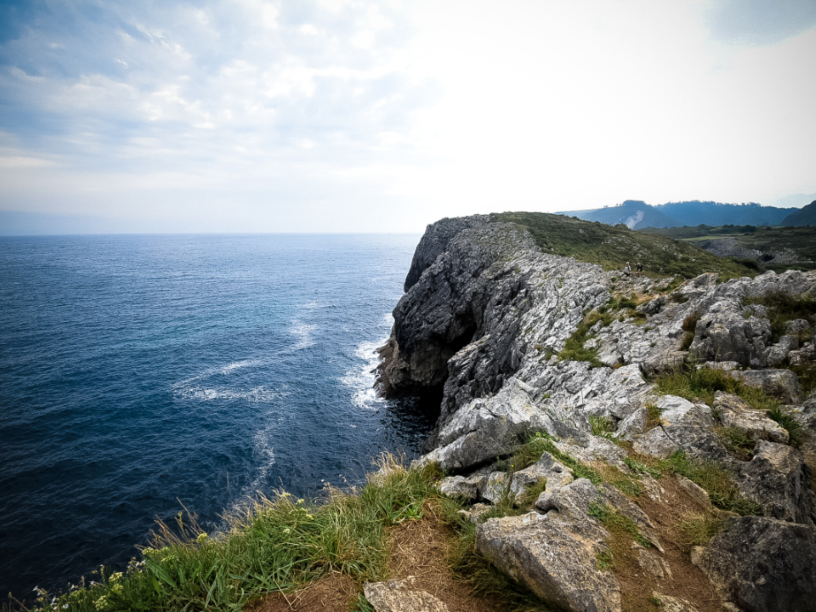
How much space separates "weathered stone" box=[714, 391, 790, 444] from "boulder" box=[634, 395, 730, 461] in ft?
1.19

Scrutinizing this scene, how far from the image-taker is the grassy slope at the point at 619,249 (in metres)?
36.6

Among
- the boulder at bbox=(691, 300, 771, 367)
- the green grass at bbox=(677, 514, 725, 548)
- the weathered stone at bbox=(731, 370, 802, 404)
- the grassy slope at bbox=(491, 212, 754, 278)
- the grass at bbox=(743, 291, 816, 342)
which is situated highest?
the grassy slope at bbox=(491, 212, 754, 278)

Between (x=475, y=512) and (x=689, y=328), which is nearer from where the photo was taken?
(x=475, y=512)

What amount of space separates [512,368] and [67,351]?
206 feet

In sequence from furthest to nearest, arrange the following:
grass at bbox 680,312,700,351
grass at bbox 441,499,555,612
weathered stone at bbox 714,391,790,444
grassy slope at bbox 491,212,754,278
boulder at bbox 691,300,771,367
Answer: grassy slope at bbox 491,212,754,278, grass at bbox 680,312,700,351, boulder at bbox 691,300,771,367, weathered stone at bbox 714,391,790,444, grass at bbox 441,499,555,612

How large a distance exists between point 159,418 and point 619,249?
58.6 m

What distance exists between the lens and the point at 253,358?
51562 mm

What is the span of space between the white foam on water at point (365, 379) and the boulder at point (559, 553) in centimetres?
3758

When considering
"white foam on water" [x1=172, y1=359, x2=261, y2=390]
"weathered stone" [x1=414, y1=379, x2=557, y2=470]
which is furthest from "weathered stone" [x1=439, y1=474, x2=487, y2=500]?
"white foam on water" [x1=172, y1=359, x2=261, y2=390]

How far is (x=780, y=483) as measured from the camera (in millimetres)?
5996

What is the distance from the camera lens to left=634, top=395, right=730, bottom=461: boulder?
Answer: 23.9ft

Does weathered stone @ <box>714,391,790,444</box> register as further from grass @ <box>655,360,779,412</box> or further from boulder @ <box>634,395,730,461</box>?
boulder @ <box>634,395,730,461</box>

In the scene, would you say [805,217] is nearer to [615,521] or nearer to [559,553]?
[615,521]

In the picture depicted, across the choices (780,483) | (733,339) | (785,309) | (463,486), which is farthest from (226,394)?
(785,309)
